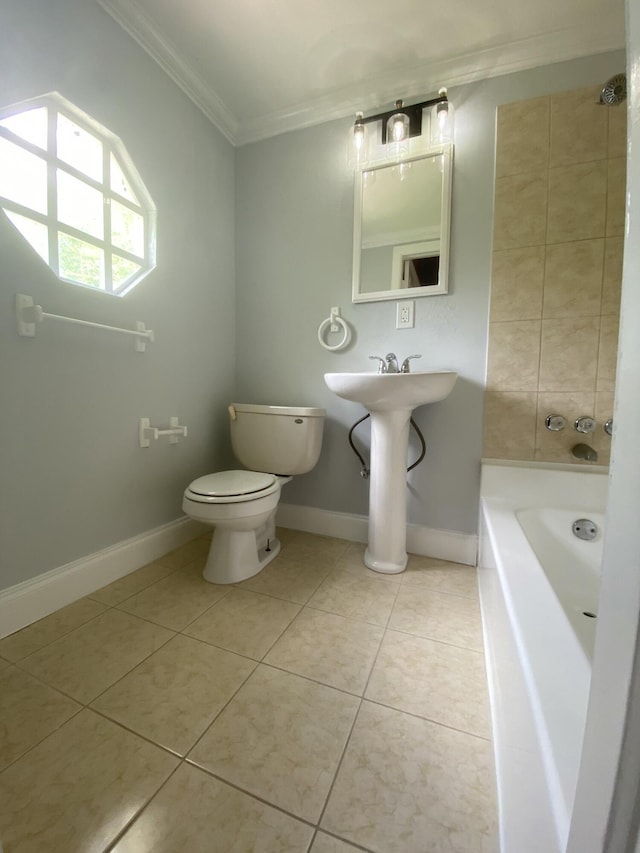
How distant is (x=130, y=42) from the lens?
1.26 meters

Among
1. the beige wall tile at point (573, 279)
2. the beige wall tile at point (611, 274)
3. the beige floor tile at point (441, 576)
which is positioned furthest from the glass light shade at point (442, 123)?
the beige floor tile at point (441, 576)

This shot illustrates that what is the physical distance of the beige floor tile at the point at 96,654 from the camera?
0.84m

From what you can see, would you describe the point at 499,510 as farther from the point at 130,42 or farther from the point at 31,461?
the point at 130,42

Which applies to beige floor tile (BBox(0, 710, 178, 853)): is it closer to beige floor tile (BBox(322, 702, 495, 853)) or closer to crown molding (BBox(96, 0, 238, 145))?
beige floor tile (BBox(322, 702, 495, 853))

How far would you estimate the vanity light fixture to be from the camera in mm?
1392

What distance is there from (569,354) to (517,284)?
13.7 inches

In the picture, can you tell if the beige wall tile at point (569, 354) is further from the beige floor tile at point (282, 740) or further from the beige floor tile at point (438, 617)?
the beige floor tile at point (282, 740)

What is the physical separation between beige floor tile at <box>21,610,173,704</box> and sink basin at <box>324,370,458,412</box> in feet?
3.31

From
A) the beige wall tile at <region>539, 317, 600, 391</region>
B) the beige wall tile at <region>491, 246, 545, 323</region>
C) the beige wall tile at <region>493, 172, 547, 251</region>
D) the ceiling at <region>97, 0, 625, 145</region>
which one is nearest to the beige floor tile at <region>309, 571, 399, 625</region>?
the beige wall tile at <region>539, 317, 600, 391</region>

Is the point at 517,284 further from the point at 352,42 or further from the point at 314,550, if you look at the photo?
the point at 314,550

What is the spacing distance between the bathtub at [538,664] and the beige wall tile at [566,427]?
218 millimetres

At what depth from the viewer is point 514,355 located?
4.51 feet

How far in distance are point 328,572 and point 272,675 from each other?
54 centimetres

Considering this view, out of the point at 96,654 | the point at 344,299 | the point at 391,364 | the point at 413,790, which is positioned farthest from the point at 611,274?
the point at 96,654
